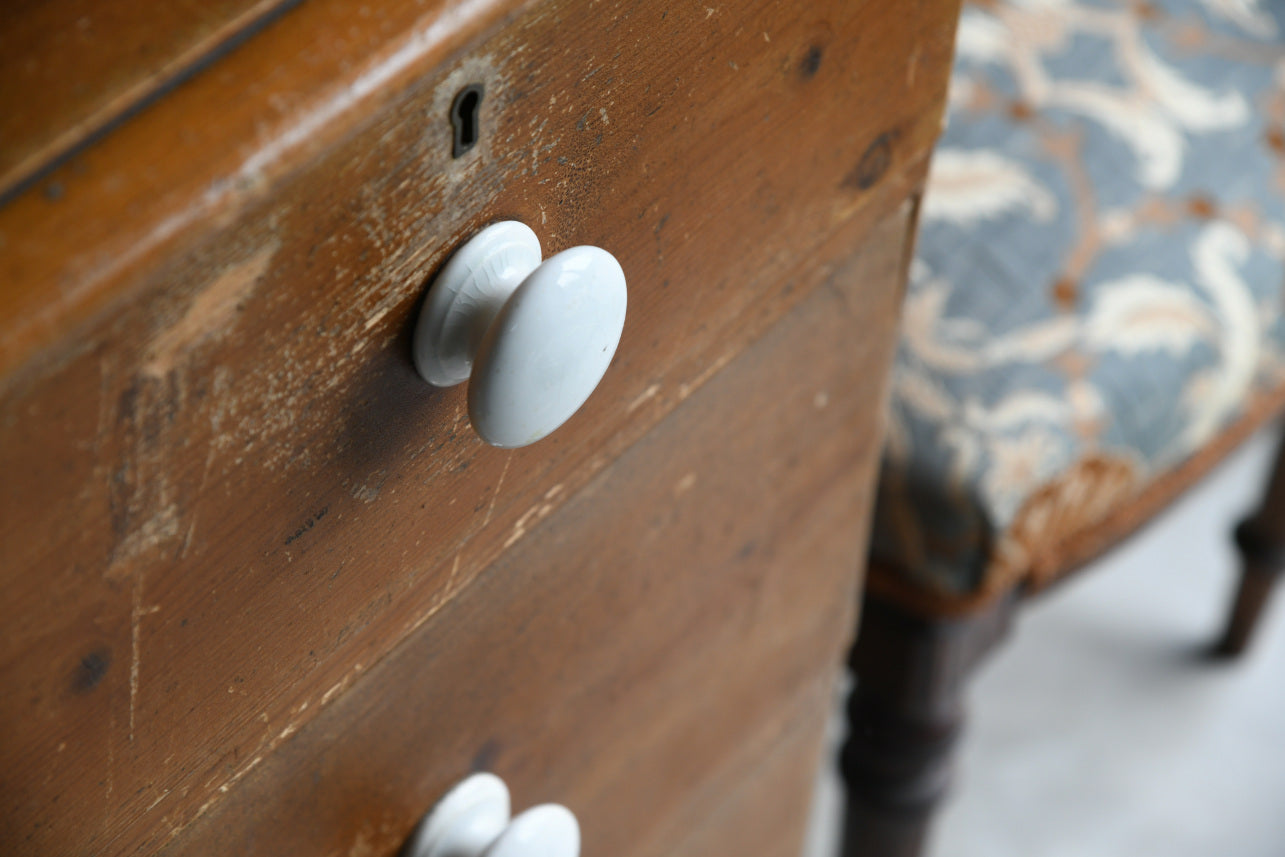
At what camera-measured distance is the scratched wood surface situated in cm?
15

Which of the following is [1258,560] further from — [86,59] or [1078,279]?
[86,59]

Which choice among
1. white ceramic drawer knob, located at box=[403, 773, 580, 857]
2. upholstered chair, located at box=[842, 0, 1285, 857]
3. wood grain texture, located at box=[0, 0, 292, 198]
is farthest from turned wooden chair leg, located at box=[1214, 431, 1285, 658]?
wood grain texture, located at box=[0, 0, 292, 198]

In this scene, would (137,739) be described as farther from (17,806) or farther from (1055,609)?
(1055,609)

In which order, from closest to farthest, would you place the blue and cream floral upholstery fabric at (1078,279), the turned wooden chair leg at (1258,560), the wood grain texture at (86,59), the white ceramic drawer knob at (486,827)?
the wood grain texture at (86,59), the white ceramic drawer knob at (486,827), the blue and cream floral upholstery fabric at (1078,279), the turned wooden chair leg at (1258,560)

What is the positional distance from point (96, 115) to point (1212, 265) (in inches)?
20.1

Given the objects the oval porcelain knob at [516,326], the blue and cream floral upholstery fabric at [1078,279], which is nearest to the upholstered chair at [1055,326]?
the blue and cream floral upholstery fabric at [1078,279]

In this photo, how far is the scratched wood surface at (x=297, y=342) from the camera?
0.15m

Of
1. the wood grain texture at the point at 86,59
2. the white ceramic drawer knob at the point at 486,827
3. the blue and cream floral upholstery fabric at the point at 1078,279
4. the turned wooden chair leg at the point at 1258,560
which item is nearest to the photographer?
the wood grain texture at the point at 86,59

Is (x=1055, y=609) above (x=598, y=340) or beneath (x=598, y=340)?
beneath

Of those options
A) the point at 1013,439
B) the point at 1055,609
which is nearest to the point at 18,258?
the point at 1013,439

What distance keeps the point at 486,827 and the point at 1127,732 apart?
0.77m

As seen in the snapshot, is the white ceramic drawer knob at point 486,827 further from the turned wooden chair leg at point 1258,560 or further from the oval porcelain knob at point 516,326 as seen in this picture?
the turned wooden chair leg at point 1258,560

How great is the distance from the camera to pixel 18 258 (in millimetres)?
141

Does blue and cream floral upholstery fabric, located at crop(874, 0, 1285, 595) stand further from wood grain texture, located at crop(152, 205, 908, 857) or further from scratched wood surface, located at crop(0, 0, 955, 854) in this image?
scratched wood surface, located at crop(0, 0, 955, 854)
